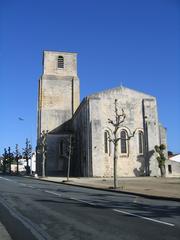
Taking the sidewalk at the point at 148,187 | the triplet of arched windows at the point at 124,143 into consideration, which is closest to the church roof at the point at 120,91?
the triplet of arched windows at the point at 124,143

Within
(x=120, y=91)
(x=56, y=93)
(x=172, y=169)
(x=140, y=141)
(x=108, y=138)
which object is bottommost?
→ (x=172, y=169)

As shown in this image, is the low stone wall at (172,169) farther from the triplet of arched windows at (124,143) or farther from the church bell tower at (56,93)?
the church bell tower at (56,93)

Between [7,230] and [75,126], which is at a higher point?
[75,126]

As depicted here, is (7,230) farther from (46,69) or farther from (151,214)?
(46,69)

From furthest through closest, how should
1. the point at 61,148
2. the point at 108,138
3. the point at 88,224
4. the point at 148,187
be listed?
the point at 61,148, the point at 108,138, the point at 148,187, the point at 88,224

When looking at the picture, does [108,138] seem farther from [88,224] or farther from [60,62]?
[88,224]

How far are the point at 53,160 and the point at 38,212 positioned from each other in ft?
169

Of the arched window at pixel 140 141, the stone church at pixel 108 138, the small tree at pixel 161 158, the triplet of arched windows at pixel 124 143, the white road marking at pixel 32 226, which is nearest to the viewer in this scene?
the white road marking at pixel 32 226

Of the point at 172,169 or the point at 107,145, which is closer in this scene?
the point at 107,145

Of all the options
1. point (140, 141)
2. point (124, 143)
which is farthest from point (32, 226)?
point (140, 141)

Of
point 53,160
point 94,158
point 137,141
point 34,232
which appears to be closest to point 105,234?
point 34,232

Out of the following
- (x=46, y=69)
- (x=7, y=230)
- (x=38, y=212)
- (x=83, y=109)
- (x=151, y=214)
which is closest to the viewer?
(x=7, y=230)

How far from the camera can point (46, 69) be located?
233 ft

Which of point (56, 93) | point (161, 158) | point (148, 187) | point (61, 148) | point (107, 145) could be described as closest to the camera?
point (148, 187)
